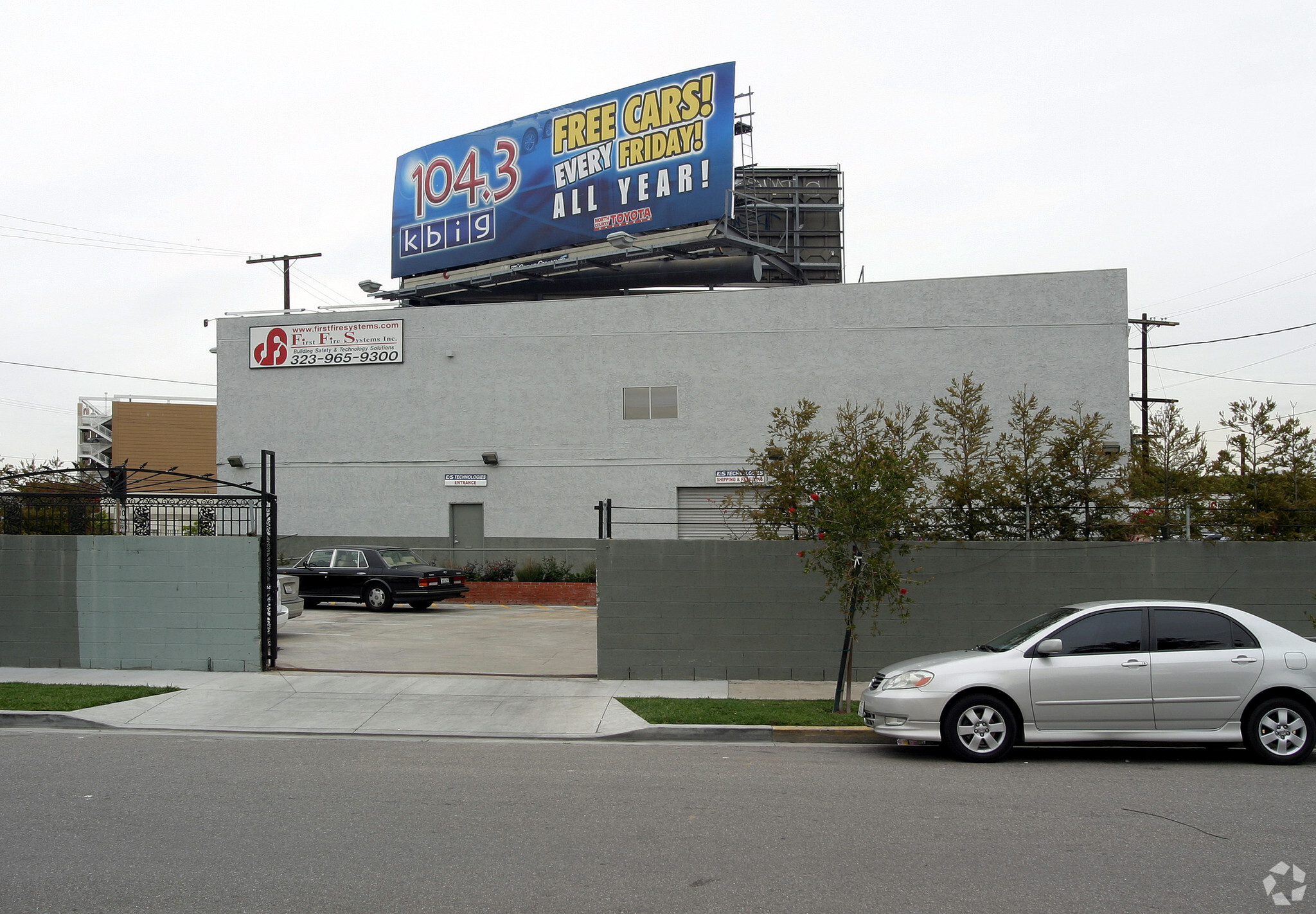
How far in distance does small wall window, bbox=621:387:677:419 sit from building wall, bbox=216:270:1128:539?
0.20 metres

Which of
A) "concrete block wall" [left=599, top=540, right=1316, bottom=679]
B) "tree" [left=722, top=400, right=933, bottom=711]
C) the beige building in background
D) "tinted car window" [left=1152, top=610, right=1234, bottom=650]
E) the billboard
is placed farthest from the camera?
the beige building in background

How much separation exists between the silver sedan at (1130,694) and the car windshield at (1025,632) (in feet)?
0.80

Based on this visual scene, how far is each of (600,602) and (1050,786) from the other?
6.73m

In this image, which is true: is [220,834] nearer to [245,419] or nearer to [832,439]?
[832,439]

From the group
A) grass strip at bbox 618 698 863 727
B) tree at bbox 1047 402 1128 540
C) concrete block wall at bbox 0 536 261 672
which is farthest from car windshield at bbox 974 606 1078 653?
concrete block wall at bbox 0 536 261 672

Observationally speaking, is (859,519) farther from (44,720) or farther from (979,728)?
(44,720)

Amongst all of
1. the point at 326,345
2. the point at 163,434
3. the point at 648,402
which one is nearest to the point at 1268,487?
the point at 648,402

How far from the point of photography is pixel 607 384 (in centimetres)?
2853

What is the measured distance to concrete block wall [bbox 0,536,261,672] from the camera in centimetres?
1389

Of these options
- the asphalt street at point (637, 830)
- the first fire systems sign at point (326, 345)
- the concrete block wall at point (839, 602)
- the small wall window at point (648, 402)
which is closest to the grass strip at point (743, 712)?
the asphalt street at point (637, 830)

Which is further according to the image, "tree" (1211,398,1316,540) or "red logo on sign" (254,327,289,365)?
"red logo on sign" (254,327,289,365)

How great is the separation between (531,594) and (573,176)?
12567 mm

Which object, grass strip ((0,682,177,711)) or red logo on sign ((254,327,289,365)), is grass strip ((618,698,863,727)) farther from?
red logo on sign ((254,327,289,365))

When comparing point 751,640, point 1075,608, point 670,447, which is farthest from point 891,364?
point 1075,608
